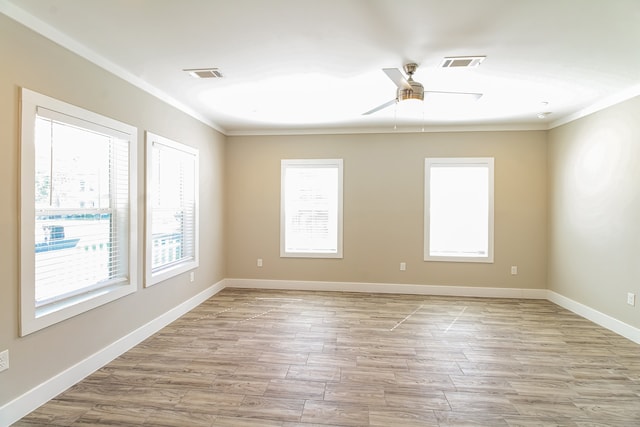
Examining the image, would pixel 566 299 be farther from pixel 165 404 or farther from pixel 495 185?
pixel 165 404

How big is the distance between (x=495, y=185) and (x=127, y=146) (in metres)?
5.03

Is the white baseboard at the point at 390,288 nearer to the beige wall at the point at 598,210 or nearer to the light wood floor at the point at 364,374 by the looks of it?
the beige wall at the point at 598,210

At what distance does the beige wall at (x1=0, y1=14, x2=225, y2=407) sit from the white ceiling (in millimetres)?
139

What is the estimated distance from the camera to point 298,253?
5387mm

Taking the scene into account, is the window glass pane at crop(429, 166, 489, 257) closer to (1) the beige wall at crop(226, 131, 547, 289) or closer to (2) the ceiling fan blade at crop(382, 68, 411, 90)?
(1) the beige wall at crop(226, 131, 547, 289)

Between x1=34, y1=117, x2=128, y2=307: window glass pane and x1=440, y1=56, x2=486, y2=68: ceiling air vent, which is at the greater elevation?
x1=440, y1=56, x2=486, y2=68: ceiling air vent

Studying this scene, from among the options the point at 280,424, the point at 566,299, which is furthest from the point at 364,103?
the point at 566,299

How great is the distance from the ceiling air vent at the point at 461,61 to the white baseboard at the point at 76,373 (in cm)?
392

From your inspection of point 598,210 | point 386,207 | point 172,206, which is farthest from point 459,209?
point 172,206

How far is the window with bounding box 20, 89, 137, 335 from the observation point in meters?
2.17

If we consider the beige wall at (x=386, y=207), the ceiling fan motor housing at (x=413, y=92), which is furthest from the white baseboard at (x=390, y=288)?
the ceiling fan motor housing at (x=413, y=92)

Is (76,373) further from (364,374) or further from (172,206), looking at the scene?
(364,374)

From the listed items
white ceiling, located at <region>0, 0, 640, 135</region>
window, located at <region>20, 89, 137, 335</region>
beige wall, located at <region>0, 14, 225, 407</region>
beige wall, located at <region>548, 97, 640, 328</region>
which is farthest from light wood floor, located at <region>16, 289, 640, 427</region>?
white ceiling, located at <region>0, 0, 640, 135</region>

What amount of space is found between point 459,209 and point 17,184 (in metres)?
5.19
